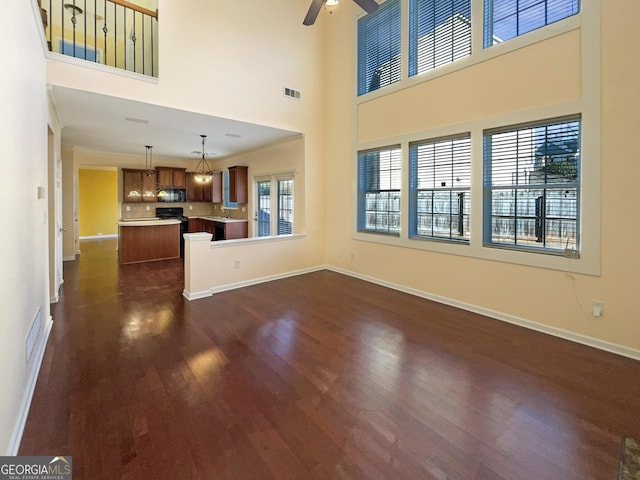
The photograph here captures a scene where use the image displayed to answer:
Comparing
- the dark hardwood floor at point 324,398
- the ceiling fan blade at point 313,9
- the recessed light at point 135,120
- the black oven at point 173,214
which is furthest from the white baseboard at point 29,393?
the black oven at point 173,214

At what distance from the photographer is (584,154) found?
10.1 ft

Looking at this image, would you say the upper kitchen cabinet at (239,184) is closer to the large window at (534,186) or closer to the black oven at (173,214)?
the black oven at (173,214)

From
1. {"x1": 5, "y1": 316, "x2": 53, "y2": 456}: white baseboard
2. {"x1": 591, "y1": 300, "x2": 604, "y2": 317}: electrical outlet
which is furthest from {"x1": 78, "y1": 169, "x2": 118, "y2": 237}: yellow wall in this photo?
{"x1": 591, "y1": 300, "x2": 604, "y2": 317}: electrical outlet

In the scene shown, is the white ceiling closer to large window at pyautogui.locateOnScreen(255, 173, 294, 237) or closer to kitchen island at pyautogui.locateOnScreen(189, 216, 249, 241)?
large window at pyautogui.locateOnScreen(255, 173, 294, 237)

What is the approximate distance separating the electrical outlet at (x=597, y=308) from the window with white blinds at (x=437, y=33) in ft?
11.0

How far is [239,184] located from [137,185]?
307cm

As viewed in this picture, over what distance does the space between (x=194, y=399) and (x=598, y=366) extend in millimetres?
3438

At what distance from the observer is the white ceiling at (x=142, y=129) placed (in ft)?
13.1

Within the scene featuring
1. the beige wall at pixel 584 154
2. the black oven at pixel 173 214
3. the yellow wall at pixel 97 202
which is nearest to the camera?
the beige wall at pixel 584 154

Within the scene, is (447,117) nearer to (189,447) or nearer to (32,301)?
(189,447)

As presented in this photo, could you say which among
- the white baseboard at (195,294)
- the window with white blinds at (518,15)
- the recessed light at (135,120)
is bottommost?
the white baseboard at (195,294)

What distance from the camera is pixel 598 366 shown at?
2.69 meters

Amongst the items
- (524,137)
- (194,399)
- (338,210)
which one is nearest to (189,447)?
(194,399)

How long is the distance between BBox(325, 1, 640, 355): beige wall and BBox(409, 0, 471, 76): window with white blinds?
0.29 m
